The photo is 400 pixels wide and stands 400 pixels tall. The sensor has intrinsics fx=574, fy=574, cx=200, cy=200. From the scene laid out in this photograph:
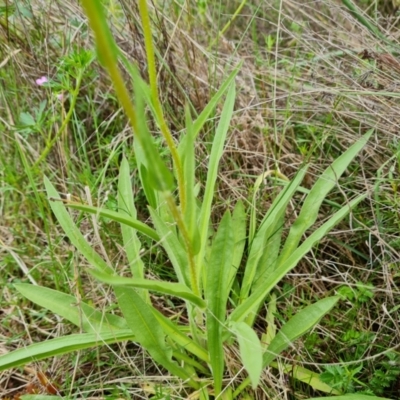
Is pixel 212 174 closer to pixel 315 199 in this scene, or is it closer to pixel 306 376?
pixel 315 199

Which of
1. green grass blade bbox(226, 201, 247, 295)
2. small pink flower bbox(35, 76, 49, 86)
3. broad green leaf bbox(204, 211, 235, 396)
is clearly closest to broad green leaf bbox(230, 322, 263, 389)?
broad green leaf bbox(204, 211, 235, 396)

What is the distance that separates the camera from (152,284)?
37.9 inches

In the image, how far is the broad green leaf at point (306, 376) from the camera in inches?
46.8

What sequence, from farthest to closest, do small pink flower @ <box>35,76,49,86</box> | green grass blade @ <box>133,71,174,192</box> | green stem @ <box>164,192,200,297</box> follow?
small pink flower @ <box>35,76,49,86</box> → green stem @ <box>164,192,200,297</box> → green grass blade @ <box>133,71,174,192</box>

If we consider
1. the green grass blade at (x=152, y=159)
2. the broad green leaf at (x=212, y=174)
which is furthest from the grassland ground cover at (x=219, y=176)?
the green grass blade at (x=152, y=159)

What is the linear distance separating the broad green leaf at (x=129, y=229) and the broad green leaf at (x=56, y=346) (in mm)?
118

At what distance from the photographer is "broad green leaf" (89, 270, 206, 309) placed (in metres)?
0.91

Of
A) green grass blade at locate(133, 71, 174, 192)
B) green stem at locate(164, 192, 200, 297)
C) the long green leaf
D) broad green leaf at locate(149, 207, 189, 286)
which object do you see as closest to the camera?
green grass blade at locate(133, 71, 174, 192)

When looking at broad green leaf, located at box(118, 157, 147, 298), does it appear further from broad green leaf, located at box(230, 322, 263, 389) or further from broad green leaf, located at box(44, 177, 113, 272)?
broad green leaf, located at box(230, 322, 263, 389)

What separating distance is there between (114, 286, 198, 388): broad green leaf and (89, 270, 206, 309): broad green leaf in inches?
4.9

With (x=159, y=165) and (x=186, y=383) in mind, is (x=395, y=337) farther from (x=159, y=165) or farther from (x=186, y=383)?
(x=159, y=165)

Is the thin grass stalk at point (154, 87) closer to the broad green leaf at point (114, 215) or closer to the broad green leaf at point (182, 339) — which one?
the broad green leaf at point (114, 215)

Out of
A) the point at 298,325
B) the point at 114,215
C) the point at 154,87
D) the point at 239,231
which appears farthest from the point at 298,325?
the point at 154,87

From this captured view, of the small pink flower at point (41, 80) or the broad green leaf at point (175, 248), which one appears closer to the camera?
the broad green leaf at point (175, 248)
